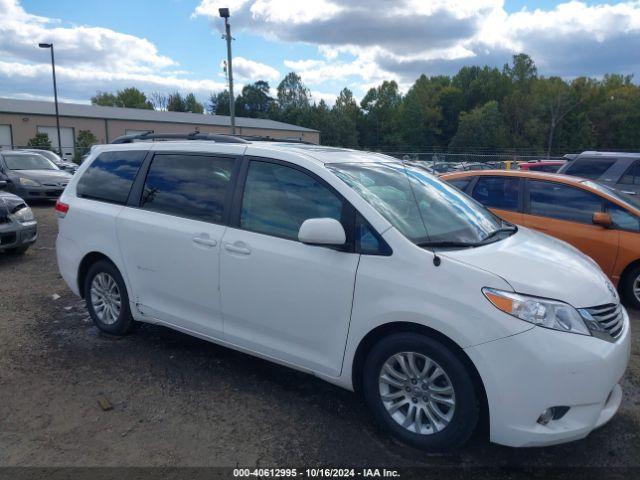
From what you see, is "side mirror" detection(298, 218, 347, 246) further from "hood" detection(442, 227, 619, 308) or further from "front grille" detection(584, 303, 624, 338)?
"front grille" detection(584, 303, 624, 338)

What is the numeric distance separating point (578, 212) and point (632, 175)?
12.5ft

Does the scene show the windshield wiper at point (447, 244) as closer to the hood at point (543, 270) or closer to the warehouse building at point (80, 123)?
the hood at point (543, 270)

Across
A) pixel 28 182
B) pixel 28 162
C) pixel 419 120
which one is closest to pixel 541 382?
pixel 28 182

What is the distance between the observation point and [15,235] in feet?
25.1

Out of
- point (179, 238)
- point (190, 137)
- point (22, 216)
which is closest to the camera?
point (179, 238)

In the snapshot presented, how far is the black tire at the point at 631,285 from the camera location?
19.4 ft

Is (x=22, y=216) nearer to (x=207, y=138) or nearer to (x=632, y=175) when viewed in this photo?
(x=207, y=138)

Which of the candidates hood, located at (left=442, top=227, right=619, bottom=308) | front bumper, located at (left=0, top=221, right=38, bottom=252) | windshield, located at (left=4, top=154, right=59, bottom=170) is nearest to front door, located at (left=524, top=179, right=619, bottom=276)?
hood, located at (left=442, top=227, right=619, bottom=308)

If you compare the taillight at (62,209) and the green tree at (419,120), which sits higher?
the green tree at (419,120)

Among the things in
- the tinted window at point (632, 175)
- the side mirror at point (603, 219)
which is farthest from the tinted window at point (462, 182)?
the tinted window at point (632, 175)

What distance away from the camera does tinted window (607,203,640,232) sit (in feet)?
19.8

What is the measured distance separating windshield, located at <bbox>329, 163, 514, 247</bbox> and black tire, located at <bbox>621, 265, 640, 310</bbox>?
2841mm

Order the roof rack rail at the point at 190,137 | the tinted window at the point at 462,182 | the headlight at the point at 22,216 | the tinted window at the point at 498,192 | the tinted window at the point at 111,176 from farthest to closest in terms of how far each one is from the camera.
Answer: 1. the headlight at the point at 22,216
2. the tinted window at the point at 462,182
3. the tinted window at the point at 498,192
4. the tinted window at the point at 111,176
5. the roof rack rail at the point at 190,137

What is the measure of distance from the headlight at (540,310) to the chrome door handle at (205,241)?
77.6 inches
